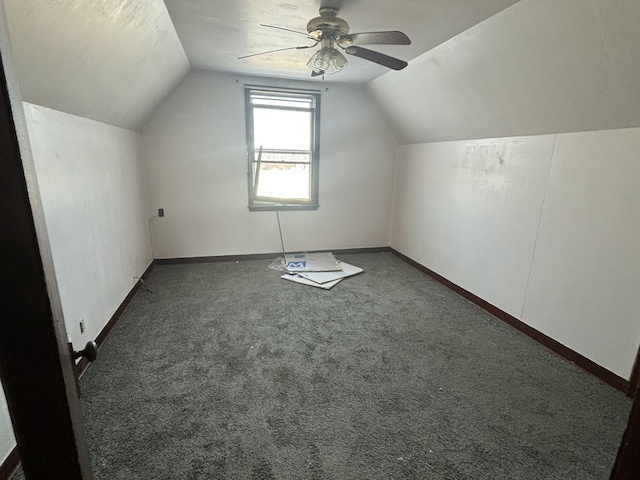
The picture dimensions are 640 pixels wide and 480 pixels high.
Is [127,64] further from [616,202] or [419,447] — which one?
[616,202]

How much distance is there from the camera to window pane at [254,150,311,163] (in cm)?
407

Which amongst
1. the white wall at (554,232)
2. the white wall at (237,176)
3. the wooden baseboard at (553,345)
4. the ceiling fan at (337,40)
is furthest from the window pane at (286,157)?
the wooden baseboard at (553,345)

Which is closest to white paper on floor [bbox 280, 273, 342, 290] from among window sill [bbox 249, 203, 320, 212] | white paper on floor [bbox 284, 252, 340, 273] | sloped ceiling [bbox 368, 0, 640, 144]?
white paper on floor [bbox 284, 252, 340, 273]

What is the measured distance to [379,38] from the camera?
1.93 metres

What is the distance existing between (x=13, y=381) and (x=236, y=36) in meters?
2.70

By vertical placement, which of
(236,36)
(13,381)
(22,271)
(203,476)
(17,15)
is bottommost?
(203,476)

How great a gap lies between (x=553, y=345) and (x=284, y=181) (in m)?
3.29

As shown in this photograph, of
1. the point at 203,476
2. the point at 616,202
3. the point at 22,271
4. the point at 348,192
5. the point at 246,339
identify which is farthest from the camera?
the point at 348,192

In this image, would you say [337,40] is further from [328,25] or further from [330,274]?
[330,274]

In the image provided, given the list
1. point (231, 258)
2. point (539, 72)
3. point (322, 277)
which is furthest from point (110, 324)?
point (539, 72)

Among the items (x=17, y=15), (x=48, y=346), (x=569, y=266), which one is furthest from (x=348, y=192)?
(x=48, y=346)

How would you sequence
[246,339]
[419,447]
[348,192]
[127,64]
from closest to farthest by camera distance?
[419,447]
[127,64]
[246,339]
[348,192]

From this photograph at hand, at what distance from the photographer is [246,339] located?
2430 millimetres

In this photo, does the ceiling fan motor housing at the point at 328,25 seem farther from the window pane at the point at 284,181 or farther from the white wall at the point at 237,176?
the window pane at the point at 284,181
